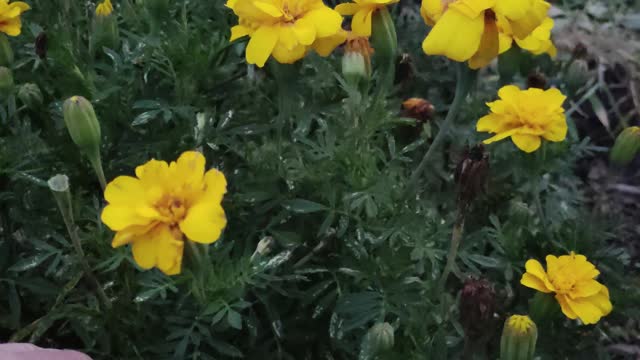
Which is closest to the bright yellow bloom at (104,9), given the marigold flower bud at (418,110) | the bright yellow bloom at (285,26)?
the bright yellow bloom at (285,26)

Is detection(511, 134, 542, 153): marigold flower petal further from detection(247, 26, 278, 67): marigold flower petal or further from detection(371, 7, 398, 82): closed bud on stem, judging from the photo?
detection(247, 26, 278, 67): marigold flower petal

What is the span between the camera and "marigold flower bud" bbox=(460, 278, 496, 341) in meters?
0.87

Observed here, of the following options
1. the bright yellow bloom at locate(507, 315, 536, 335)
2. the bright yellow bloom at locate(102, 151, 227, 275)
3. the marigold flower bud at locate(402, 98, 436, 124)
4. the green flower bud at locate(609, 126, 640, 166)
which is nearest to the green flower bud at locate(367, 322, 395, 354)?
the bright yellow bloom at locate(507, 315, 536, 335)

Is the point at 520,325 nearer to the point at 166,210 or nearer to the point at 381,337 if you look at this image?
the point at 381,337

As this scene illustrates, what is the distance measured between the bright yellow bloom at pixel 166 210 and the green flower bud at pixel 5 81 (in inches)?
12.4

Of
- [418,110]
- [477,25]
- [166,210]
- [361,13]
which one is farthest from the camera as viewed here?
[418,110]

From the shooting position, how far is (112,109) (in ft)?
3.41

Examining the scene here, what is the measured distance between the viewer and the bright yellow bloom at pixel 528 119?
1.02 meters

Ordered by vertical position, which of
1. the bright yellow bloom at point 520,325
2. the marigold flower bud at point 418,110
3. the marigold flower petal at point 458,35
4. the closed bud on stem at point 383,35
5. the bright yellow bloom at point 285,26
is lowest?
the marigold flower bud at point 418,110

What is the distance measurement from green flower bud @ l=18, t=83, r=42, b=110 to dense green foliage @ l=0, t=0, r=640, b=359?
0.02 metres

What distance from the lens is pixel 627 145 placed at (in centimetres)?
113

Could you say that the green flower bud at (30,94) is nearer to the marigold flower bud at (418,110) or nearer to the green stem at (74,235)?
the green stem at (74,235)

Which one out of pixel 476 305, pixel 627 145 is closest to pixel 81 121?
pixel 476 305

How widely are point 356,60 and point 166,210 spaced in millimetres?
350
